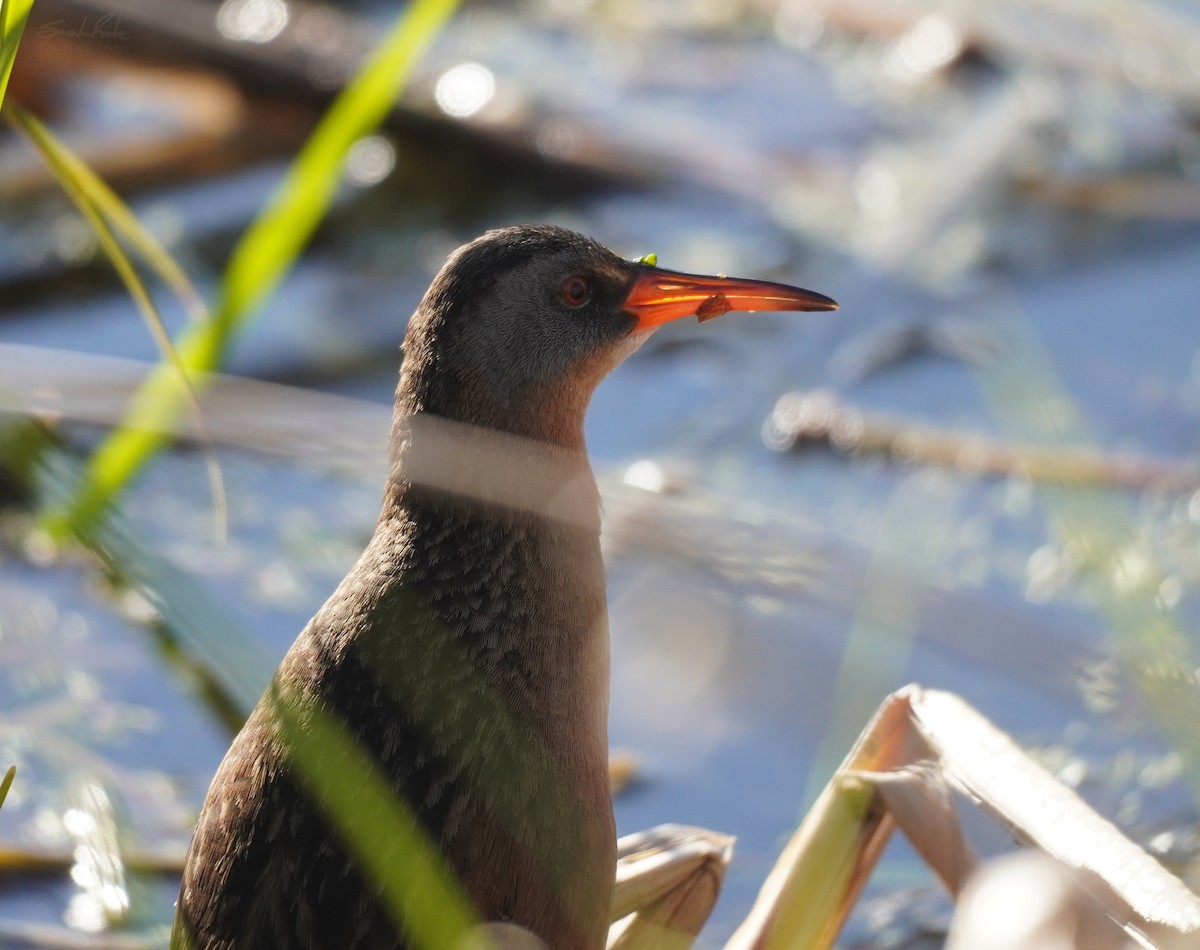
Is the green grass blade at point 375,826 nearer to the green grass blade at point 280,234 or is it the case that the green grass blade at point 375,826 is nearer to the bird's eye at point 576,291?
the green grass blade at point 280,234

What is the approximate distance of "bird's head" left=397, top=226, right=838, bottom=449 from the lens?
271 centimetres

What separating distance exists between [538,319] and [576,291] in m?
0.10

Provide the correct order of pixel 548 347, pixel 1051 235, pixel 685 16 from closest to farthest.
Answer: pixel 548 347, pixel 1051 235, pixel 685 16

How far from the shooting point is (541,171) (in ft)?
19.2

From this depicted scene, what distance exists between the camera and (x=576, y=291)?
2.86 metres

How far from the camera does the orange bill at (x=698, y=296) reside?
9.55 ft

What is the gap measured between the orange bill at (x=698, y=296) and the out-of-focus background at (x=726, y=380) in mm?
418

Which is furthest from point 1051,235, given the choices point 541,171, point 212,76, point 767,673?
point 212,76

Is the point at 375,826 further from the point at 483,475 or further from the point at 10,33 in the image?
the point at 10,33

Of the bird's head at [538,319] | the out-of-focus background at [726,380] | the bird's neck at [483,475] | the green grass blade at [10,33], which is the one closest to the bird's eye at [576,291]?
the bird's head at [538,319]

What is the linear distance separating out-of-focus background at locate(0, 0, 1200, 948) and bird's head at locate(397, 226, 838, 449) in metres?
0.48

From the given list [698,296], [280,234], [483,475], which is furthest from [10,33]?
[698,296]

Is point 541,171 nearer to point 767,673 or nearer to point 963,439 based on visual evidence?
point 963,439

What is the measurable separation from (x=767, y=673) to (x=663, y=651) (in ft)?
0.87
